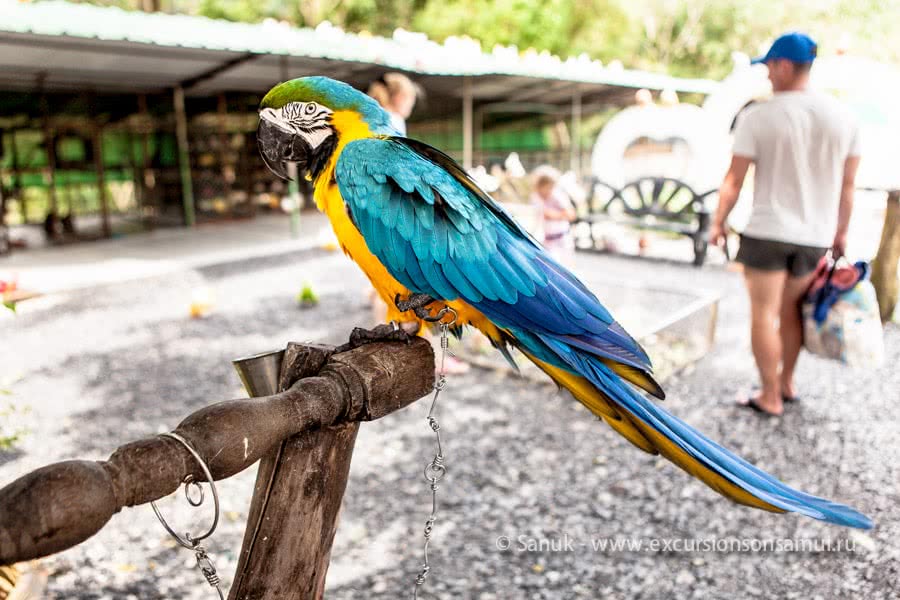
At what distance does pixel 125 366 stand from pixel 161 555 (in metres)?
Result: 2.02

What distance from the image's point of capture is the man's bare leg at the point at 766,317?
8.73ft

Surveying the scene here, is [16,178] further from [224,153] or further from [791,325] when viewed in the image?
[791,325]

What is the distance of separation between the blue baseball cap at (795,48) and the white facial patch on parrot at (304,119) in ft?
6.63

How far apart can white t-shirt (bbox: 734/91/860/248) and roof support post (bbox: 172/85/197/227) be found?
26.2ft

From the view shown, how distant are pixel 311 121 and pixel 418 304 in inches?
17.6

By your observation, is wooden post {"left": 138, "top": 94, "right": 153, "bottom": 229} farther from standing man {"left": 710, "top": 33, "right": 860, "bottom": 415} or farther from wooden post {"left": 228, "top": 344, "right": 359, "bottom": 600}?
wooden post {"left": 228, "top": 344, "right": 359, "bottom": 600}

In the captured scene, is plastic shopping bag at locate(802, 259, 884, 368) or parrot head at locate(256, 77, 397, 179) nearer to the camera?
parrot head at locate(256, 77, 397, 179)

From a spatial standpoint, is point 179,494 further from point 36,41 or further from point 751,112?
point 36,41

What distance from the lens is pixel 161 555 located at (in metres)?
2.08

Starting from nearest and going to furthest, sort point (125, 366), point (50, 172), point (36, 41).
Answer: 1. point (125, 366)
2. point (36, 41)
3. point (50, 172)

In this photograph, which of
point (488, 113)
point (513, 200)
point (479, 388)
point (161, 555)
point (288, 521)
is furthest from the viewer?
point (488, 113)

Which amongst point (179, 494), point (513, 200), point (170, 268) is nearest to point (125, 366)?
point (179, 494)

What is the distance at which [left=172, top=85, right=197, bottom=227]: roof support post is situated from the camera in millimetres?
8766

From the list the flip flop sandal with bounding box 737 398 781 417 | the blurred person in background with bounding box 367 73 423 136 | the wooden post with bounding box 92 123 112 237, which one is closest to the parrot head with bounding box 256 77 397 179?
the blurred person in background with bounding box 367 73 423 136
